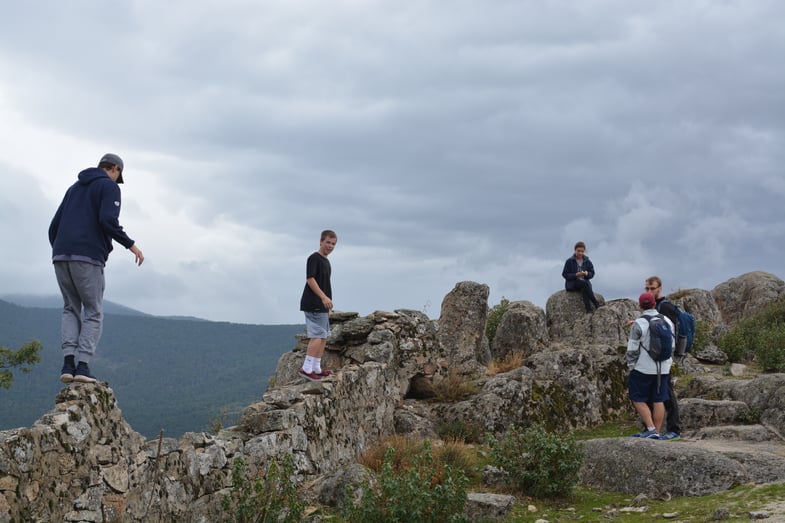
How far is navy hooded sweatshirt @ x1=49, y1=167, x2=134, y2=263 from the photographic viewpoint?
28.0 ft

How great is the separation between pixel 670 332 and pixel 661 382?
3.72ft

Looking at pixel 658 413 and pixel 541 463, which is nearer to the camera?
pixel 541 463

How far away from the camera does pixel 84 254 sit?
8523 mm

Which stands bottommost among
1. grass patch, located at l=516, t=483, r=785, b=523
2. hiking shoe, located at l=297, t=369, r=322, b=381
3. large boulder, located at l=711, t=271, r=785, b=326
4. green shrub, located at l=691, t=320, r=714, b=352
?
grass patch, located at l=516, t=483, r=785, b=523

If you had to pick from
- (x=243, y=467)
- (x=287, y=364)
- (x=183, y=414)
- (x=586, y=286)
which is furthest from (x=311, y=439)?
(x=183, y=414)

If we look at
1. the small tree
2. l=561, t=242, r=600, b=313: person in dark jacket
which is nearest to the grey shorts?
l=561, t=242, r=600, b=313: person in dark jacket

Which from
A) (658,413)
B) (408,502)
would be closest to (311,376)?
(408,502)

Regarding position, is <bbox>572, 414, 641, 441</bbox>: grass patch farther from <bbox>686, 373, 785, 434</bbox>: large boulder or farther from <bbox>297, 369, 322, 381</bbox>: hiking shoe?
<bbox>297, 369, 322, 381</bbox>: hiking shoe

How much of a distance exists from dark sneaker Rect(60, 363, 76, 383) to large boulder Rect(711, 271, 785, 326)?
3278 centimetres

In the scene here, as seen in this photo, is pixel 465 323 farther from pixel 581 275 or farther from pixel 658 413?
pixel 658 413

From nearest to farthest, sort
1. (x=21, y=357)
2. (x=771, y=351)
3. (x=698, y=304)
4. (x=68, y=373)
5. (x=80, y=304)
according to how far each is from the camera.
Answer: (x=68, y=373), (x=80, y=304), (x=771, y=351), (x=698, y=304), (x=21, y=357)

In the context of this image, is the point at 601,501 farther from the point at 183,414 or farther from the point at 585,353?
the point at 183,414

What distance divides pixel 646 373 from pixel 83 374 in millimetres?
9984

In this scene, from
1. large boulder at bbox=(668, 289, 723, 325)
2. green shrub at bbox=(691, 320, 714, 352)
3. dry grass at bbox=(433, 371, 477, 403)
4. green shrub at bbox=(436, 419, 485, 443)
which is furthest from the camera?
large boulder at bbox=(668, 289, 723, 325)
